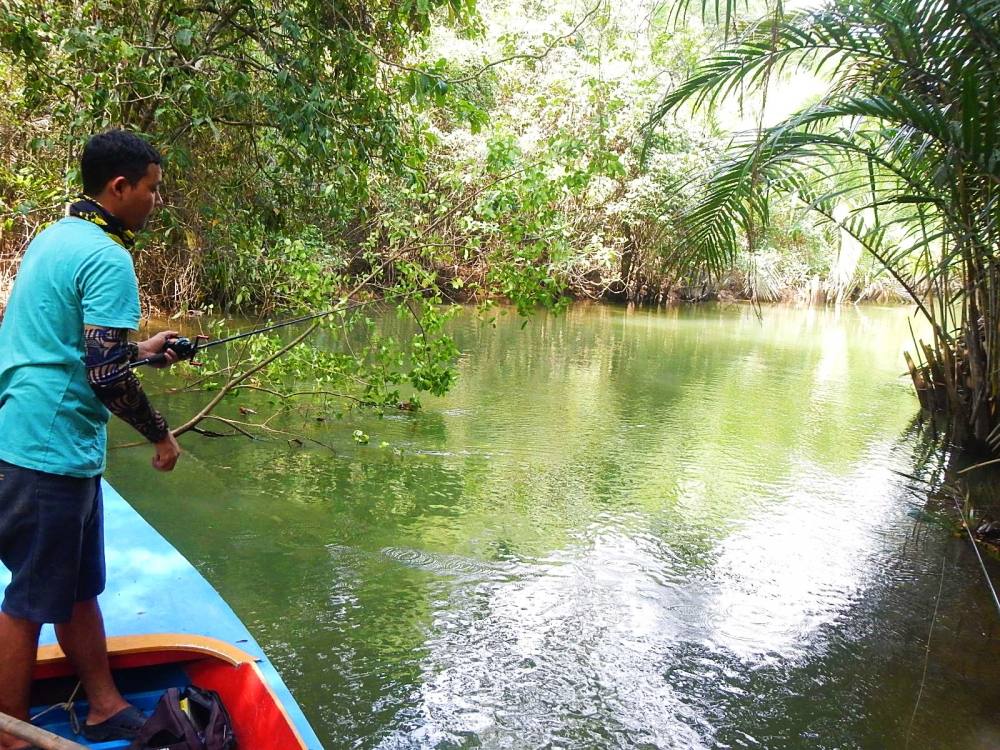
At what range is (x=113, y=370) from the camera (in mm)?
1927

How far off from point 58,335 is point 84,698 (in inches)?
42.6

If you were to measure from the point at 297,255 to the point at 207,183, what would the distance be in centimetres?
121

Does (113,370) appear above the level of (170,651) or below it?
above

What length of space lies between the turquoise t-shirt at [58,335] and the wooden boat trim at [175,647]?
64 cm

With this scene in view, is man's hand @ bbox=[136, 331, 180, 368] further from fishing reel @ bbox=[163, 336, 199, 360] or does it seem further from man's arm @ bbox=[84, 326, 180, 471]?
man's arm @ bbox=[84, 326, 180, 471]

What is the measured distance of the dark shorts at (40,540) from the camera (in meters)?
1.93

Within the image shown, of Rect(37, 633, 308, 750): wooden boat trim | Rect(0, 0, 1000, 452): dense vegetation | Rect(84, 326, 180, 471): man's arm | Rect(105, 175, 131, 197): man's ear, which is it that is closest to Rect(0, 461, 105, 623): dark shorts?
Rect(84, 326, 180, 471): man's arm

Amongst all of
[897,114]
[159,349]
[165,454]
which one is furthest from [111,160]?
[897,114]

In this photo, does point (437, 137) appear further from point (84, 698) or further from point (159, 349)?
point (84, 698)

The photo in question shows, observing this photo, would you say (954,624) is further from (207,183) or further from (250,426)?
(207,183)

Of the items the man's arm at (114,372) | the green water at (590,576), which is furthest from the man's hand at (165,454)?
the green water at (590,576)

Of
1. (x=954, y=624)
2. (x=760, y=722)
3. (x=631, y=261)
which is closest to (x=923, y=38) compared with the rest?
(x=954, y=624)

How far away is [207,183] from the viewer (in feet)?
21.9

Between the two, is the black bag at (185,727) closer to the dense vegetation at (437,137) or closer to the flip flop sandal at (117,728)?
the flip flop sandal at (117,728)
